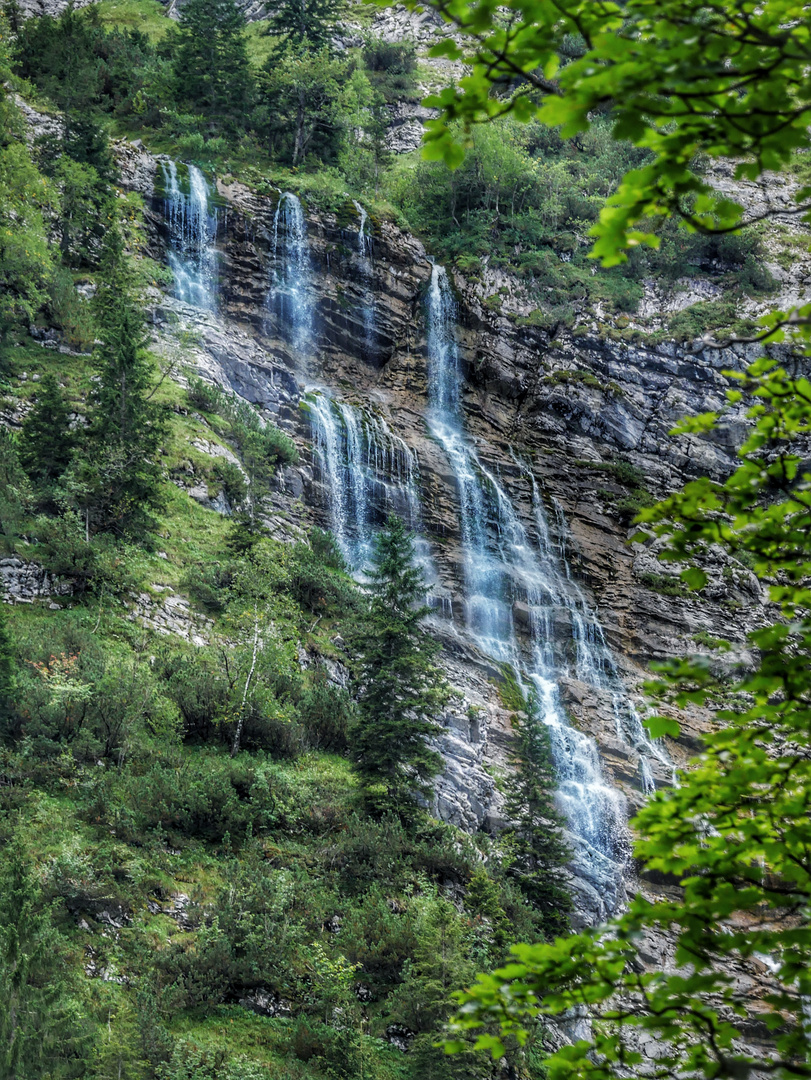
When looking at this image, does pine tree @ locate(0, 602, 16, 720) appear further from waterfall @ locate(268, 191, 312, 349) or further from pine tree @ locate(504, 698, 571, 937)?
waterfall @ locate(268, 191, 312, 349)

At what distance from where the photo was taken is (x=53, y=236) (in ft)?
74.8

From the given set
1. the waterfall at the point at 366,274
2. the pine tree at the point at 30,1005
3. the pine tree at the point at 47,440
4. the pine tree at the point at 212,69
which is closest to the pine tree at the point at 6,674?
the pine tree at the point at 30,1005

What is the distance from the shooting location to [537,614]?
24.1 meters

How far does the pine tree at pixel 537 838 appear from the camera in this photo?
515 inches

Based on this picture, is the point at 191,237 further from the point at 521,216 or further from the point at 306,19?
the point at 306,19

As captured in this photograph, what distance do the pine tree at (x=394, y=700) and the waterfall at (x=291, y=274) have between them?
1647cm

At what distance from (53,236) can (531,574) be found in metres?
18.3

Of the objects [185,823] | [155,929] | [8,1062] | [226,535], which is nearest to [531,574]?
[226,535]

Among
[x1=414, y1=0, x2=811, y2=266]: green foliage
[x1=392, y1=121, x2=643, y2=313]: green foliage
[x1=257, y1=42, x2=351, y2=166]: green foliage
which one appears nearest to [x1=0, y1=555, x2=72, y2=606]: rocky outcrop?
[x1=414, y1=0, x2=811, y2=266]: green foliage

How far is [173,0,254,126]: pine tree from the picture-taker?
31109mm

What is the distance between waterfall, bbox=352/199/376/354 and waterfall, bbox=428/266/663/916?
2.38 m

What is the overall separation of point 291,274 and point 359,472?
29.9 ft

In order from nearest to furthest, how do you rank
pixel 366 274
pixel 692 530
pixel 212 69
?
pixel 692 530
pixel 366 274
pixel 212 69

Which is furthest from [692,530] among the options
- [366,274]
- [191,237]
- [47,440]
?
[366,274]
